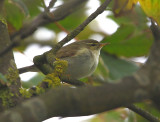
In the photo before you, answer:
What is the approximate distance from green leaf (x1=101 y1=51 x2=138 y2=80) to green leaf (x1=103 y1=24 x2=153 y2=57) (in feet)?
0.28

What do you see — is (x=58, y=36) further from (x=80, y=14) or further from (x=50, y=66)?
(x=50, y=66)

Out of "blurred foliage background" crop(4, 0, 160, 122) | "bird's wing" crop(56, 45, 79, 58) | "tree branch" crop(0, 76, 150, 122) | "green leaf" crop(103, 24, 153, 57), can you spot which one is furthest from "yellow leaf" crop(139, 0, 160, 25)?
"bird's wing" crop(56, 45, 79, 58)

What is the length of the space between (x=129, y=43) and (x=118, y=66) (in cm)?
32

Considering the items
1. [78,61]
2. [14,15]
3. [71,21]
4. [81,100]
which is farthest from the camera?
[71,21]

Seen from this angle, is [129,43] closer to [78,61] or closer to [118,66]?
[118,66]

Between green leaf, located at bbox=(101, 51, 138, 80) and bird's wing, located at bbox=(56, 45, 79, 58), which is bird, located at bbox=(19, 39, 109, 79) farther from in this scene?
green leaf, located at bbox=(101, 51, 138, 80)

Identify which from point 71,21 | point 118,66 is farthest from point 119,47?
point 71,21

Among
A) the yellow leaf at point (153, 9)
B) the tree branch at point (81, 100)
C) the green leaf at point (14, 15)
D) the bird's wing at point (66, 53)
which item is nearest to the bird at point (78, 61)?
the bird's wing at point (66, 53)

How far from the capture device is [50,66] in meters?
2.60

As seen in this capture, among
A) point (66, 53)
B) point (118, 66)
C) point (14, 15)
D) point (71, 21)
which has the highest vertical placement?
point (14, 15)

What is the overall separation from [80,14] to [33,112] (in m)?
3.53

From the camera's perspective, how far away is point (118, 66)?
143 inches

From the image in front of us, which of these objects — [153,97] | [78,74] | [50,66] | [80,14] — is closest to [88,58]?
[78,74]

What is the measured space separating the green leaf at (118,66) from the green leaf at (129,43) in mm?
86
